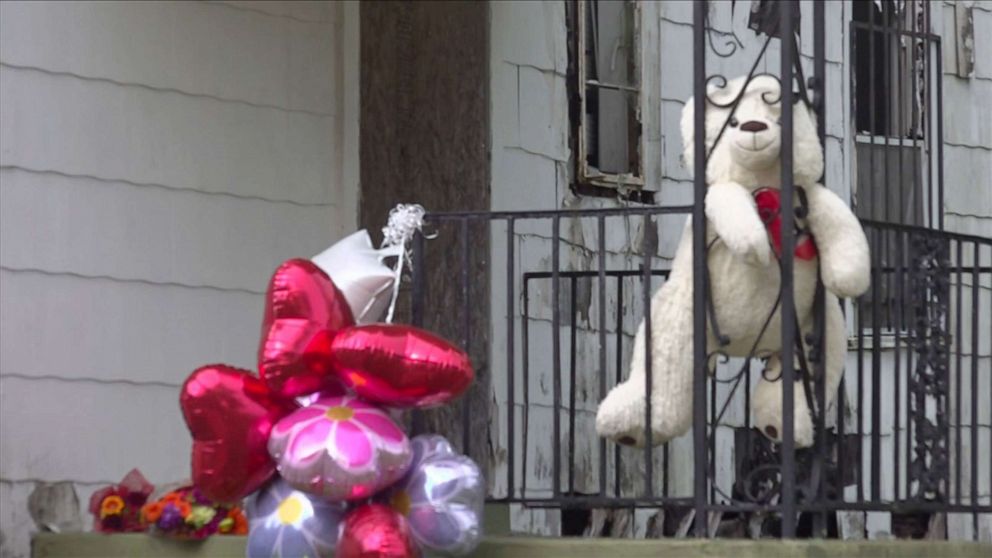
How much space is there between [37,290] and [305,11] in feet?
5.37

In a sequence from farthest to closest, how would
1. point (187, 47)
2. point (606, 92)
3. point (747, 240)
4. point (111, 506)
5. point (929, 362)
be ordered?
point (606, 92), point (187, 47), point (111, 506), point (929, 362), point (747, 240)

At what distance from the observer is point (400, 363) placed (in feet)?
16.0

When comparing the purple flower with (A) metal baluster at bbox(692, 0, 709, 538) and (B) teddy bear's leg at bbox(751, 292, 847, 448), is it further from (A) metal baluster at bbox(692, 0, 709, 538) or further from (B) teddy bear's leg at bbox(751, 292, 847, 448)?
(B) teddy bear's leg at bbox(751, 292, 847, 448)

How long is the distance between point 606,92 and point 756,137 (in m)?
3.62

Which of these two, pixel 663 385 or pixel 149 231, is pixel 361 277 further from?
pixel 149 231

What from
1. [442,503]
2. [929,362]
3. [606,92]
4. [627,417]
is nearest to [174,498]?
[442,503]

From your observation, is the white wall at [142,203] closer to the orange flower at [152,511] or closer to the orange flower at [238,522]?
the orange flower at [152,511]

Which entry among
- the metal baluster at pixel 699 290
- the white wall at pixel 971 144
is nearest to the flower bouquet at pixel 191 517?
the metal baluster at pixel 699 290

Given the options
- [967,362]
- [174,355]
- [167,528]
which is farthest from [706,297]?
[967,362]

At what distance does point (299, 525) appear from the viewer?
16.3 ft

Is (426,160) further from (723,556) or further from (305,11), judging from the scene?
(723,556)

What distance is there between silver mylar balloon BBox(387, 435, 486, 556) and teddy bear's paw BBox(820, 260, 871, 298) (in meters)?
1.06

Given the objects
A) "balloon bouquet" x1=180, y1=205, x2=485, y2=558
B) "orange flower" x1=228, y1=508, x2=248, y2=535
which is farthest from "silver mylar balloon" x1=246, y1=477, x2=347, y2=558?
"orange flower" x1=228, y1=508, x2=248, y2=535

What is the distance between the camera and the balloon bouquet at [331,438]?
483cm
